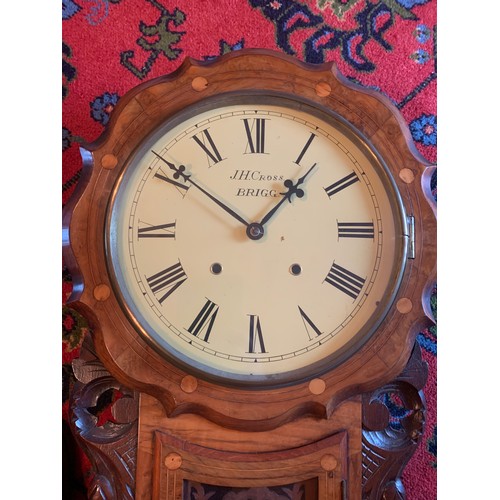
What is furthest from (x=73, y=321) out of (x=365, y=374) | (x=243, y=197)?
(x=365, y=374)

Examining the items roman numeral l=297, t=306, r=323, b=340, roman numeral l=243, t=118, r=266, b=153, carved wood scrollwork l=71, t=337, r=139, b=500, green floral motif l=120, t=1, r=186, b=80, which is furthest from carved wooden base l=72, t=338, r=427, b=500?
green floral motif l=120, t=1, r=186, b=80

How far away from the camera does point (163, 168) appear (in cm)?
98

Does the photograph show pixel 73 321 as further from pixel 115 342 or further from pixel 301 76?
pixel 301 76

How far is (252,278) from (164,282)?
0.41 feet

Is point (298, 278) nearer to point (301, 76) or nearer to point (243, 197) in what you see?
point (243, 197)

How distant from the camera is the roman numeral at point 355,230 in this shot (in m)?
0.96

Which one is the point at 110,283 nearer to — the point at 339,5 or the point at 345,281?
the point at 345,281

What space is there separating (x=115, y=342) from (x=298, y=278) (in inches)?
10.6

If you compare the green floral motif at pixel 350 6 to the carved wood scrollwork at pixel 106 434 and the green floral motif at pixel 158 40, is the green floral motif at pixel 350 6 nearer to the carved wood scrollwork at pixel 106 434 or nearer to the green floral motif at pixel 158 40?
the green floral motif at pixel 158 40

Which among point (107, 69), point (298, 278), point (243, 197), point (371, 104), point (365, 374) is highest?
point (107, 69)

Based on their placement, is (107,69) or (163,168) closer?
(163,168)

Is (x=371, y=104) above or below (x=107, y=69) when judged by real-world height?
→ below

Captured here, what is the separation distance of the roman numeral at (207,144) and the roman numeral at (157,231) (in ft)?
0.38

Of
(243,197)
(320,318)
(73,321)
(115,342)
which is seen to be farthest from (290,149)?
(73,321)
